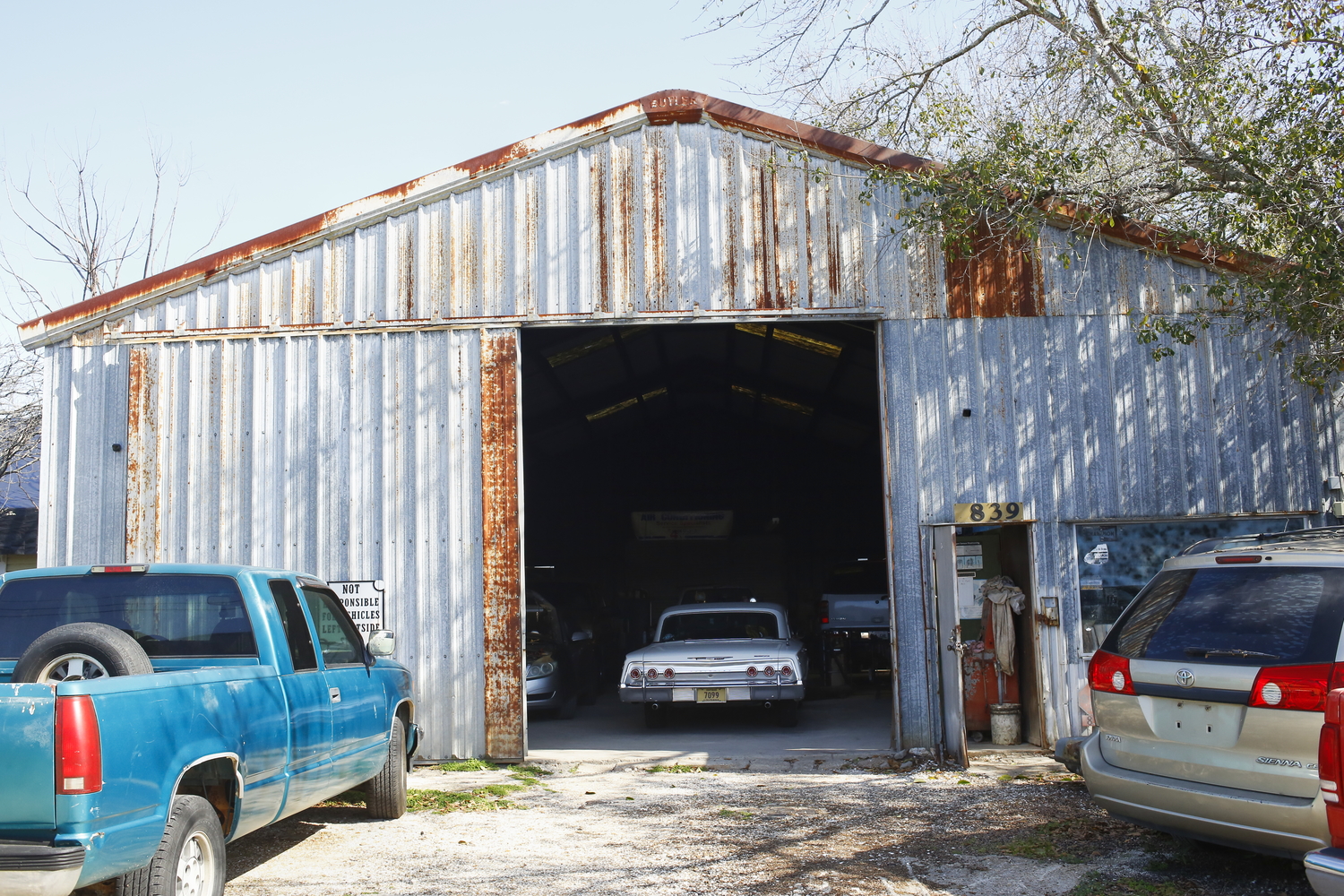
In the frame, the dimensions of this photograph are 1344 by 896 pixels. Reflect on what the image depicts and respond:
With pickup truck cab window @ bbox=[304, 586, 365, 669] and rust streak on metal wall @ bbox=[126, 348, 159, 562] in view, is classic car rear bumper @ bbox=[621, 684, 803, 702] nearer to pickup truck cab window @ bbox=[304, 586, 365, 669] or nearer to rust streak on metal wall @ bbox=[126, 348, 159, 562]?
pickup truck cab window @ bbox=[304, 586, 365, 669]

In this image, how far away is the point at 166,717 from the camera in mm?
4504

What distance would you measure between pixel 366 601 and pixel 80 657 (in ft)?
16.9

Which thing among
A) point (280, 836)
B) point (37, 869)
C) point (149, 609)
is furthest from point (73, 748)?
point (280, 836)

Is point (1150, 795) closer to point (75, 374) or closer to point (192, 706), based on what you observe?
point (192, 706)

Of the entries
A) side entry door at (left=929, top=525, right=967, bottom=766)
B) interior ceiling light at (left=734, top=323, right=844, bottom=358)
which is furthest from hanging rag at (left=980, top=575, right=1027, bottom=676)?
interior ceiling light at (left=734, top=323, right=844, bottom=358)

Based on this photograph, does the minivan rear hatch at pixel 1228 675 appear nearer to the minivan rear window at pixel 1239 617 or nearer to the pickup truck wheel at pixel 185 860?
the minivan rear window at pixel 1239 617

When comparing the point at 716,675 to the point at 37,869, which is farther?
the point at 716,675

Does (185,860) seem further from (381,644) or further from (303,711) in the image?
(381,644)

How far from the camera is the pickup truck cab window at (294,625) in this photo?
5.97 m

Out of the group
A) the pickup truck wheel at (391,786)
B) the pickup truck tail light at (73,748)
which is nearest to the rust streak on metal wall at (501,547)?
the pickup truck wheel at (391,786)

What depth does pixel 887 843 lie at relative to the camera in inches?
261

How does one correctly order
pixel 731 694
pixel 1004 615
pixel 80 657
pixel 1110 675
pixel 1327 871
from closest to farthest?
pixel 1327 871
pixel 80 657
pixel 1110 675
pixel 1004 615
pixel 731 694

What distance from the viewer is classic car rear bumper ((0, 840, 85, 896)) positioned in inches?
153

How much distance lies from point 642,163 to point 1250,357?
243 inches
